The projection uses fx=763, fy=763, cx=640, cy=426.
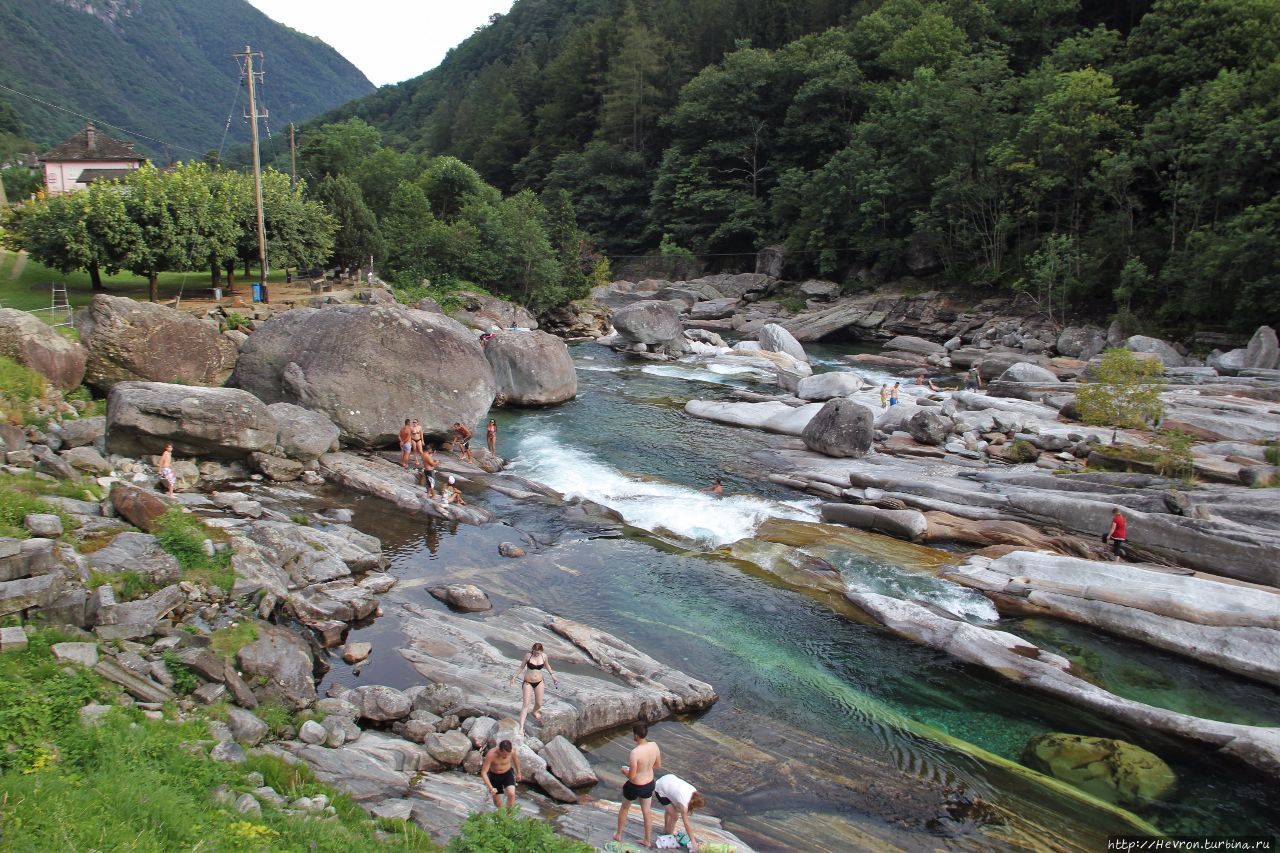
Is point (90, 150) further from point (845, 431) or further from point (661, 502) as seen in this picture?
point (845, 431)

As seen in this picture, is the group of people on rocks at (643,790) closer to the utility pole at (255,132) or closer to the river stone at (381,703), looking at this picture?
the river stone at (381,703)

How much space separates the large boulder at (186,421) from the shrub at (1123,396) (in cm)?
2769

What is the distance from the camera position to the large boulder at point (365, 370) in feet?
78.7

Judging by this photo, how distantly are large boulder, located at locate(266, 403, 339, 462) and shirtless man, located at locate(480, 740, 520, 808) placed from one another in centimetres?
1443

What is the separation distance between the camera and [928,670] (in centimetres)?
1489

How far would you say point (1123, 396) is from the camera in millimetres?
27672

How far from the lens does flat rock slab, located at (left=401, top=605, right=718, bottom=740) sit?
40.7ft

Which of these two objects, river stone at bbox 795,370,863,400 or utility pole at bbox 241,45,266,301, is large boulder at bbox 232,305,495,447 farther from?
river stone at bbox 795,370,863,400

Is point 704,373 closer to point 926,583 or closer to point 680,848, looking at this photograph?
point 926,583

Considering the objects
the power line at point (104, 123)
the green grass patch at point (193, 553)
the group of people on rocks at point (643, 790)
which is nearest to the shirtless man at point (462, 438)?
the green grass patch at point (193, 553)

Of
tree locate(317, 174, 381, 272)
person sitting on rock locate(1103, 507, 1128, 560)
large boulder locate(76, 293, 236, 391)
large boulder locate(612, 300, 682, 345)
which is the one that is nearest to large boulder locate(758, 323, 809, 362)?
large boulder locate(612, 300, 682, 345)

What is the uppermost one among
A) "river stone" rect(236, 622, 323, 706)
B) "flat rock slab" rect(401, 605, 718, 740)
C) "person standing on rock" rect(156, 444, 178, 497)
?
"person standing on rock" rect(156, 444, 178, 497)

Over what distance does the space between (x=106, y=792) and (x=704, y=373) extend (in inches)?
1528

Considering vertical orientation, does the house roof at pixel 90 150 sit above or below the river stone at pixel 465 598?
above
